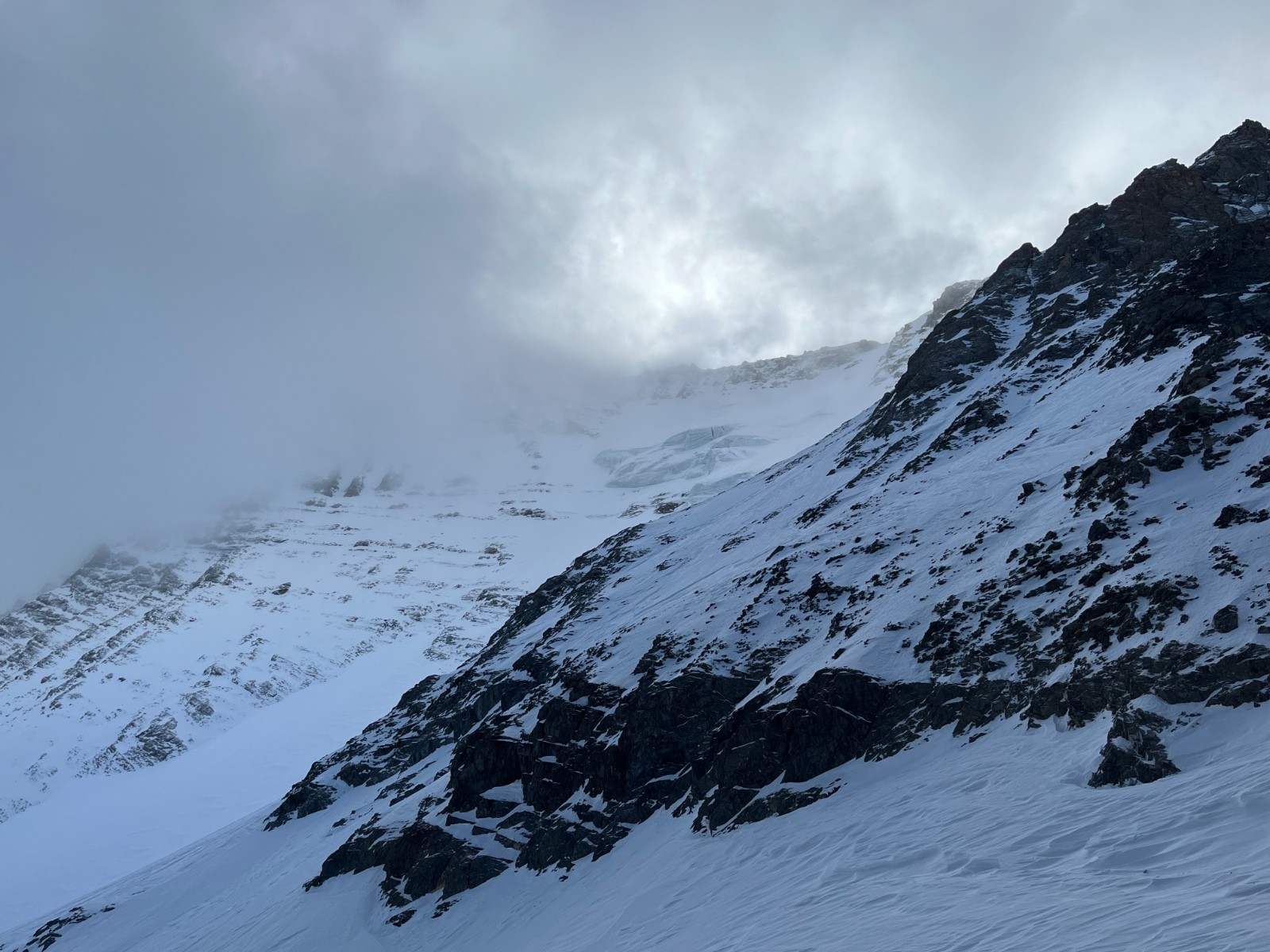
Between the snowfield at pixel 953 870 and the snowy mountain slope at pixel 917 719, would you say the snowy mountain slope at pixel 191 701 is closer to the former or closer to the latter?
the snowy mountain slope at pixel 917 719

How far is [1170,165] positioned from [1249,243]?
32440 mm

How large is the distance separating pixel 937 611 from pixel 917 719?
4917 millimetres

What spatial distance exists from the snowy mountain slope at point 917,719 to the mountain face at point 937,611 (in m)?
0.15

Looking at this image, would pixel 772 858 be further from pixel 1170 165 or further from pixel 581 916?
pixel 1170 165

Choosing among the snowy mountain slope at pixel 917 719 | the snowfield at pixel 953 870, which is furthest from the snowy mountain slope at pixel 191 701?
the snowfield at pixel 953 870

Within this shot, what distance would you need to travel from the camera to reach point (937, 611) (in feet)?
102

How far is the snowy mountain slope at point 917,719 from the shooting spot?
17.6 meters

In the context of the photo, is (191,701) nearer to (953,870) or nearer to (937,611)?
(937,611)

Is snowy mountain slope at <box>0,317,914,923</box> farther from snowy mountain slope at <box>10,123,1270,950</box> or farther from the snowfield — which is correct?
the snowfield

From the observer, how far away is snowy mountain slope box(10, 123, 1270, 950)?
17641 millimetres

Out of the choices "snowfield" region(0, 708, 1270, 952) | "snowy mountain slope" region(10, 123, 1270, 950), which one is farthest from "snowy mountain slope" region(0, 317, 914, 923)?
Answer: "snowfield" region(0, 708, 1270, 952)

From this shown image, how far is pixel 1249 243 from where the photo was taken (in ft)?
159

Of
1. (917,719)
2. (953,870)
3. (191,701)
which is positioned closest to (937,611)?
(917,719)

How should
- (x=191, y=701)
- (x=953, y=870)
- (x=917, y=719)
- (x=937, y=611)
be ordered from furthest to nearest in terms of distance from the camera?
1. (x=191, y=701)
2. (x=937, y=611)
3. (x=917, y=719)
4. (x=953, y=870)
